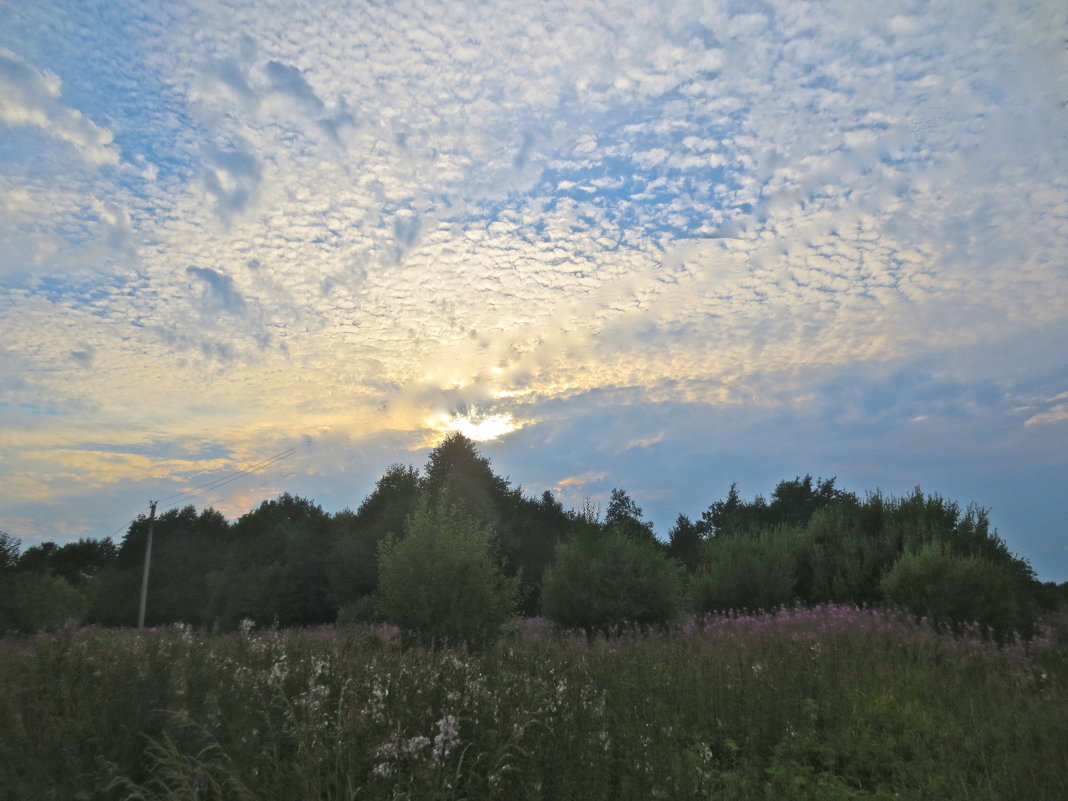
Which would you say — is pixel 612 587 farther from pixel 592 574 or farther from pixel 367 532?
pixel 367 532

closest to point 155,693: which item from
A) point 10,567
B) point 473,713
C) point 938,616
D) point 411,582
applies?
point 473,713

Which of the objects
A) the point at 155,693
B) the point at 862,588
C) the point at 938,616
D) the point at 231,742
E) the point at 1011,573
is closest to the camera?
the point at 231,742

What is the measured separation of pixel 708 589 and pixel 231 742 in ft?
45.7

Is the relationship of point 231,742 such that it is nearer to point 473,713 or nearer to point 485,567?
point 473,713

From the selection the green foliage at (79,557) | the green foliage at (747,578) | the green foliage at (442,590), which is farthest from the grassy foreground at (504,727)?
the green foliage at (79,557)

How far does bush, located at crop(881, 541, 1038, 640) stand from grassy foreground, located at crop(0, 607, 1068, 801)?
400 cm

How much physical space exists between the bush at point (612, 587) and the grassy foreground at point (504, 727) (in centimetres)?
584

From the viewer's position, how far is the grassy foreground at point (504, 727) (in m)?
4.39

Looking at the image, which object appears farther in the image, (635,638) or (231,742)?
(635,638)

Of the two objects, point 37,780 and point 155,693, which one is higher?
point 155,693

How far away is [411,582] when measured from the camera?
503 inches

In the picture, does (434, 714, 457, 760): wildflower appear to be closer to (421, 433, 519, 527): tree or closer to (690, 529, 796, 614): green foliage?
(690, 529, 796, 614): green foliage

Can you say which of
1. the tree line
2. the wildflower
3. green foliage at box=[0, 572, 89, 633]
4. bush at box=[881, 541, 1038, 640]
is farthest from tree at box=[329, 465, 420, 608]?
the wildflower

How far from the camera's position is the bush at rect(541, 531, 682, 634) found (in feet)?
48.1
